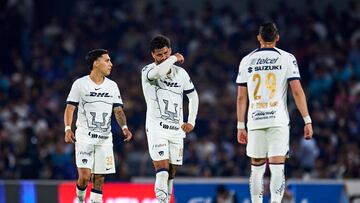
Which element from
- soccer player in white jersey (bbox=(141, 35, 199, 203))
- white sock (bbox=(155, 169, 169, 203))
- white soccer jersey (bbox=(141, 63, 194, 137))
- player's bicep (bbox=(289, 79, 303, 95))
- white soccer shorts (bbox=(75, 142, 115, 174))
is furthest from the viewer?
white soccer shorts (bbox=(75, 142, 115, 174))

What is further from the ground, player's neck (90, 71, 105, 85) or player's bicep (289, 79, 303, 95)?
player's neck (90, 71, 105, 85)

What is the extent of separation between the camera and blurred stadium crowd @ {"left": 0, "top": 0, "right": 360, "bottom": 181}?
1013 inches

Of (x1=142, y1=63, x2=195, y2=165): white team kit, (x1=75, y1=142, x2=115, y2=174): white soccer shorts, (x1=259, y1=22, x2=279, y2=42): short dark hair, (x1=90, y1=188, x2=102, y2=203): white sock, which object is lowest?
(x1=90, y1=188, x2=102, y2=203): white sock

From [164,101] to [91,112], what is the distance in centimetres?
123

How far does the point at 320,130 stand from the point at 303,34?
5006 millimetres

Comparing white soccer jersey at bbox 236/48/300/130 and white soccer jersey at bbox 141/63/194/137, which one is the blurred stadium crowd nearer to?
white soccer jersey at bbox 141/63/194/137

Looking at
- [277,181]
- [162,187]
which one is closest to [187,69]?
[162,187]

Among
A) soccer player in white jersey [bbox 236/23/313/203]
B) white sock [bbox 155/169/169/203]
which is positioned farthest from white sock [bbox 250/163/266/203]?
white sock [bbox 155/169/169/203]

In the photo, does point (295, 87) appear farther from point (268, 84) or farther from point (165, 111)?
point (165, 111)

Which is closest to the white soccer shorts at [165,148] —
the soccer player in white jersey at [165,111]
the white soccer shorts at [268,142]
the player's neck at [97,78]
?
the soccer player in white jersey at [165,111]

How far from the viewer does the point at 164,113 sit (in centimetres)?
1655

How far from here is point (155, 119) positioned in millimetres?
16547

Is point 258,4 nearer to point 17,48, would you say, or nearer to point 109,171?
point 17,48

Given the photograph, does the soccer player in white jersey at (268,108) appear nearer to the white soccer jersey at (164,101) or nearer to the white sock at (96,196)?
the white soccer jersey at (164,101)
